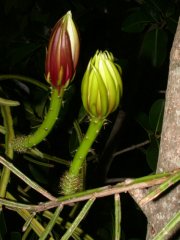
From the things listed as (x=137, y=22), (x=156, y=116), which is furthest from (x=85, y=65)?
(x=156, y=116)

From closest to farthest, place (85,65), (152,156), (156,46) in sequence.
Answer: (152,156)
(156,46)
(85,65)

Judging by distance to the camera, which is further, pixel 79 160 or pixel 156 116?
pixel 156 116

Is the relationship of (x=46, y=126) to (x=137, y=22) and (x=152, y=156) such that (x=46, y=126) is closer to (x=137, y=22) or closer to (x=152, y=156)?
(x=152, y=156)

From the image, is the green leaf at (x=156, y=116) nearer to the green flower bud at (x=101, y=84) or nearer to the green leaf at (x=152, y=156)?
the green leaf at (x=152, y=156)

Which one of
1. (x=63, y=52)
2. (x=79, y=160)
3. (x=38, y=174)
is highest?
(x=63, y=52)

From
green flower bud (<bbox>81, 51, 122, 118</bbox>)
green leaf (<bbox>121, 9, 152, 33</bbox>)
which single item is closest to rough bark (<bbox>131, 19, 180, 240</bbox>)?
green flower bud (<bbox>81, 51, 122, 118</bbox>)

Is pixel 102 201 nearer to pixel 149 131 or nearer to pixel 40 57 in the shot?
pixel 149 131

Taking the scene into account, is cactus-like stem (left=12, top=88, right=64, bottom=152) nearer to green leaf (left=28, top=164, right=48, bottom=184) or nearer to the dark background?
the dark background
